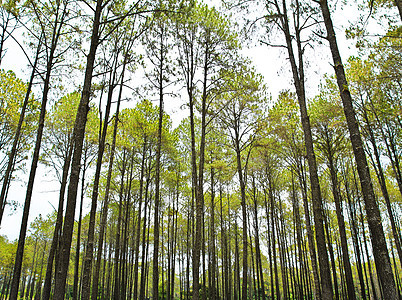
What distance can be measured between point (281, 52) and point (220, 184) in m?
14.0

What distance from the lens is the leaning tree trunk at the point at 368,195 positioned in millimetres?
4262

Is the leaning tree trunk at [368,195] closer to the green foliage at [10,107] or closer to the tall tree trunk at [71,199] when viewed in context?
the tall tree trunk at [71,199]

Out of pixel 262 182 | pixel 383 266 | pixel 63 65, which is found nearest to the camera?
pixel 383 266

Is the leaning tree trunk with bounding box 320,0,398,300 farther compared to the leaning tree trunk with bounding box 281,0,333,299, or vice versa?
the leaning tree trunk with bounding box 281,0,333,299

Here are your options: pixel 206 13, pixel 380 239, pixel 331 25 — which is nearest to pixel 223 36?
pixel 206 13

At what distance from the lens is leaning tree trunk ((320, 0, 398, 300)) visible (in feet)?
14.0

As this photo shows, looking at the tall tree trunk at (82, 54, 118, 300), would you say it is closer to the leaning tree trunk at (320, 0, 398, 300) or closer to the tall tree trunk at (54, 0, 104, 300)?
the tall tree trunk at (54, 0, 104, 300)

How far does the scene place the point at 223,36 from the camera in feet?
40.1

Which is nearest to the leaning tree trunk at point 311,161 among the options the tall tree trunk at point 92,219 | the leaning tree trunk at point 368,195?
the leaning tree trunk at point 368,195

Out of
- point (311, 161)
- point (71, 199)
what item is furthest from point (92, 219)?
point (311, 161)

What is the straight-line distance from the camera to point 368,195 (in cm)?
473

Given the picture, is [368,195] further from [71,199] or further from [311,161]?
[71,199]

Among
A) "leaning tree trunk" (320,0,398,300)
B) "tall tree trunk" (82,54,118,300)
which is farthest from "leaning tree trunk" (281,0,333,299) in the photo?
"tall tree trunk" (82,54,118,300)

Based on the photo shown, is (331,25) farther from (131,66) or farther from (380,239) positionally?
(131,66)
